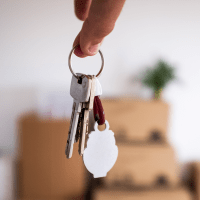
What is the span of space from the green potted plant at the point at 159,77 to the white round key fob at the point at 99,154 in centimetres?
110

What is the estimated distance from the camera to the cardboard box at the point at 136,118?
1283 mm

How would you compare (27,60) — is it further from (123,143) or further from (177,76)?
(177,76)

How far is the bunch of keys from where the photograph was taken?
1.00ft

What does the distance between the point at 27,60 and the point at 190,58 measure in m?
1.26

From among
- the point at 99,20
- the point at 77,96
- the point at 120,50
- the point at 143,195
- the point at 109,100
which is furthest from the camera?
the point at 120,50

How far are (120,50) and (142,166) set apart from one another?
0.84m

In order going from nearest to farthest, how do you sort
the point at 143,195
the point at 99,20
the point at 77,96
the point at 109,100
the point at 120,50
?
the point at 99,20, the point at 77,96, the point at 143,195, the point at 109,100, the point at 120,50

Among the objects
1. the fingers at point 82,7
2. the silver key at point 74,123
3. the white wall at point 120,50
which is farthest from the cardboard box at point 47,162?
the fingers at point 82,7

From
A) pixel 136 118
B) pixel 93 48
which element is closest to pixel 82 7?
pixel 93 48

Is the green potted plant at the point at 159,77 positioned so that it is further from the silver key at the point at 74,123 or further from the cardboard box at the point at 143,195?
the silver key at the point at 74,123

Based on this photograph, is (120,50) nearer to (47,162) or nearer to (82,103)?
(47,162)

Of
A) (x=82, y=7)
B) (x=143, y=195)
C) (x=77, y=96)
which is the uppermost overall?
(x=82, y=7)

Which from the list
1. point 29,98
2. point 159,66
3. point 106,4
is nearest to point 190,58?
point 159,66

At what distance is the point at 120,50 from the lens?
4.88 feet
